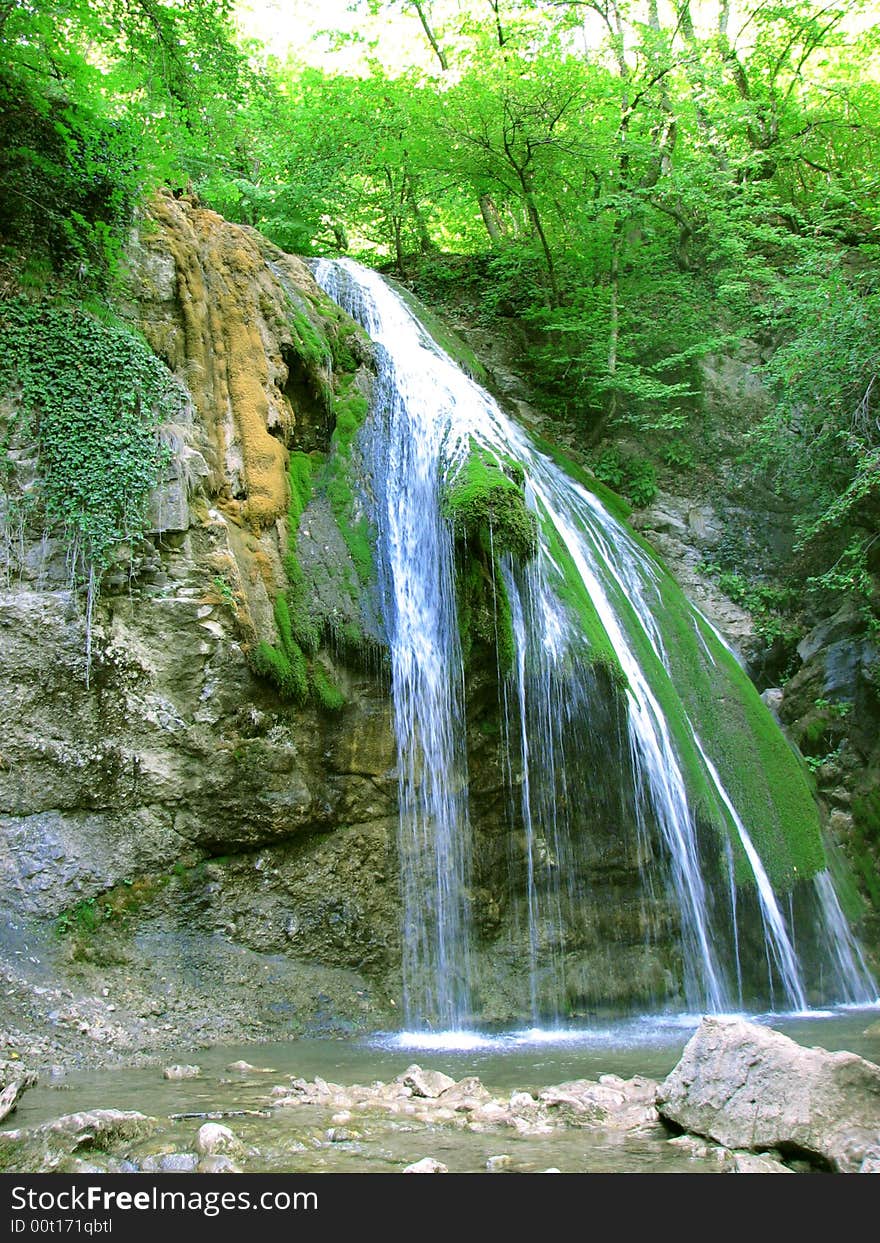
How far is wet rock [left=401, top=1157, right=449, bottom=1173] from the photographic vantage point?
3002mm

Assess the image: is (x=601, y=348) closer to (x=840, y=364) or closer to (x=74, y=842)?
(x=840, y=364)

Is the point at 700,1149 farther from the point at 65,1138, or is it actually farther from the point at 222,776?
the point at 222,776

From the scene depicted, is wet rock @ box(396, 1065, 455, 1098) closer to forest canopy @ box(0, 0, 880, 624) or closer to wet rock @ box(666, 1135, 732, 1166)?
wet rock @ box(666, 1135, 732, 1166)

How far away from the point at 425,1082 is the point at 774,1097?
6.07 ft

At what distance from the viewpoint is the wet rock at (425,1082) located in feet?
14.2

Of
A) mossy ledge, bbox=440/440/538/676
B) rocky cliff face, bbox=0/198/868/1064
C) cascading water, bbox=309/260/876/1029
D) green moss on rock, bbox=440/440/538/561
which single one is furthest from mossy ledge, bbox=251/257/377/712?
green moss on rock, bbox=440/440/538/561

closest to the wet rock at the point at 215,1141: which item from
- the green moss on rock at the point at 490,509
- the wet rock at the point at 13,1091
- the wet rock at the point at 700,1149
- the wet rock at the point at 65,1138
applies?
the wet rock at the point at 65,1138

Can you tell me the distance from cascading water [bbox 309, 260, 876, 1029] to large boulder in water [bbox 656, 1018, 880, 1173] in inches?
150

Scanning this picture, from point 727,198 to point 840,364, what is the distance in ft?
19.7

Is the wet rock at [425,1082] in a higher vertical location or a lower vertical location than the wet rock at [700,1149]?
higher

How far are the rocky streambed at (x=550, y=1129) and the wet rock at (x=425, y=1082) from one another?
187 millimetres

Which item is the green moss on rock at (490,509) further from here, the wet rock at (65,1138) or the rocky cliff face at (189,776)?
the wet rock at (65,1138)

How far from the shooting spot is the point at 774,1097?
3.28 meters
